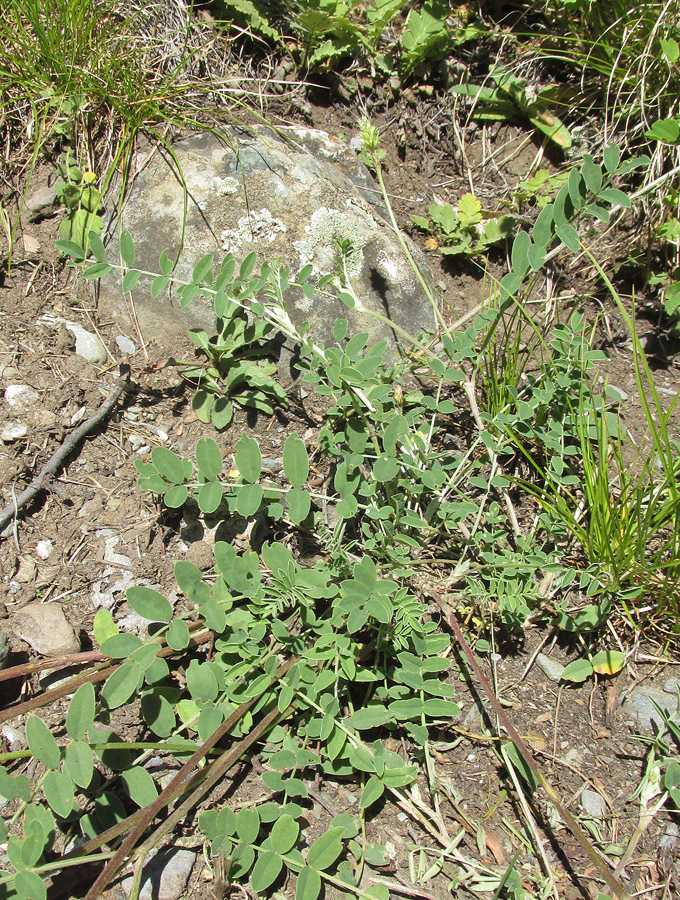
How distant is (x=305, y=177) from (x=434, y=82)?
39.8 inches

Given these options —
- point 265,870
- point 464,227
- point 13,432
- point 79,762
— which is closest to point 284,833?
point 265,870

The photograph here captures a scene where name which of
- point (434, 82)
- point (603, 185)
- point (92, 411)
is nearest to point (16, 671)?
point (92, 411)

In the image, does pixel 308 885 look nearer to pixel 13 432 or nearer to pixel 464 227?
pixel 13 432

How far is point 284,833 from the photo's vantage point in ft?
5.69

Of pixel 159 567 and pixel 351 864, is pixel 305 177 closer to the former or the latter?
pixel 159 567

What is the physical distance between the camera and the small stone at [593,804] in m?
2.06

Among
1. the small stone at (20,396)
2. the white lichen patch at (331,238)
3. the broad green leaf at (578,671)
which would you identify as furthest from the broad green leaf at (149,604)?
the white lichen patch at (331,238)

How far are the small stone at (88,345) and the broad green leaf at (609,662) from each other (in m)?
2.09

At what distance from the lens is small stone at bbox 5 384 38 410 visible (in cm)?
248

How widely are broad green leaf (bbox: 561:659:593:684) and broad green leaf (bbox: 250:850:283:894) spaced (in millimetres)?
1089

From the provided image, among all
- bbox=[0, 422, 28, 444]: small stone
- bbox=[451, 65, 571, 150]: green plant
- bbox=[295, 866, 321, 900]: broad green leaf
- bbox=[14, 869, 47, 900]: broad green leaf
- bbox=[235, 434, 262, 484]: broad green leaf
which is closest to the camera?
bbox=[14, 869, 47, 900]: broad green leaf

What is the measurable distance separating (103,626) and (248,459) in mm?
667

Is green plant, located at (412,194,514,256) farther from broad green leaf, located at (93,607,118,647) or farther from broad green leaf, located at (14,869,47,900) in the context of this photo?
broad green leaf, located at (14,869,47,900)

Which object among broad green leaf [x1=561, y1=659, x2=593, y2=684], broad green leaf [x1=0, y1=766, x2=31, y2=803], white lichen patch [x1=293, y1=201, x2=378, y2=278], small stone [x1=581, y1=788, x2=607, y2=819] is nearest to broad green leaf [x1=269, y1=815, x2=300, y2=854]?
broad green leaf [x1=0, y1=766, x2=31, y2=803]
